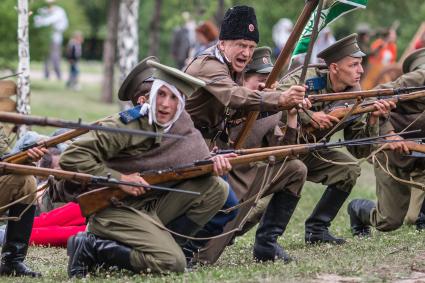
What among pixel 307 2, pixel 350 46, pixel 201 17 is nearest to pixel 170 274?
pixel 307 2

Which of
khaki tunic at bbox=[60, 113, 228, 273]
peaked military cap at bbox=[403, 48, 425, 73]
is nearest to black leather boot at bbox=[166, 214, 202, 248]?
khaki tunic at bbox=[60, 113, 228, 273]

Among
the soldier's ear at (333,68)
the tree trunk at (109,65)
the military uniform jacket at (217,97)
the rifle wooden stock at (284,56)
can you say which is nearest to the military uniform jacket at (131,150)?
the military uniform jacket at (217,97)

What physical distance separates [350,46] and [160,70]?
8.61ft

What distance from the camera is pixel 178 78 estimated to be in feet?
27.9

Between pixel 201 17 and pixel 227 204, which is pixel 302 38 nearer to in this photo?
pixel 227 204

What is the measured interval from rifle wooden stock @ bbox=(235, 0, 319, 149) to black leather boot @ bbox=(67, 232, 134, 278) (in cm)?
171

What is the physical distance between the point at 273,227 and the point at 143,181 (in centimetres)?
174

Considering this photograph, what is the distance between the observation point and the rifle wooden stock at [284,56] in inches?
360

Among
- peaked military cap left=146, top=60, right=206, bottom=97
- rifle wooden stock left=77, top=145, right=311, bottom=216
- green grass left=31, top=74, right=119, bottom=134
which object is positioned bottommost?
green grass left=31, top=74, right=119, bottom=134

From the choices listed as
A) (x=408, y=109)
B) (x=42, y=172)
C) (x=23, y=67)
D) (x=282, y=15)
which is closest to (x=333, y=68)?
(x=408, y=109)

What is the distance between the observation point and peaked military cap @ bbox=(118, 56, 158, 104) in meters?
9.49

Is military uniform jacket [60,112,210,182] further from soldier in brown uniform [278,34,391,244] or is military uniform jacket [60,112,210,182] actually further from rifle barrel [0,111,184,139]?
soldier in brown uniform [278,34,391,244]

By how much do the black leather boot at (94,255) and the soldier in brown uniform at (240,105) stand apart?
144 cm

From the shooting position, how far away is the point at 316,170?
1068cm
